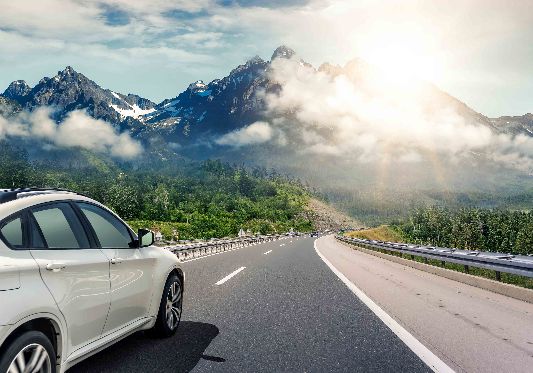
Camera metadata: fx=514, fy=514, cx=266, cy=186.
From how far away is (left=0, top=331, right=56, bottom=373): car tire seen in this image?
3290mm

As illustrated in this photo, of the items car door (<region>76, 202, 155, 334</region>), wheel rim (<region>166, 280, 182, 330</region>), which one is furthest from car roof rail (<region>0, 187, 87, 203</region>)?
wheel rim (<region>166, 280, 182, 330</region>)

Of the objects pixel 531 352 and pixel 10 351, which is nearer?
pixel 10 351

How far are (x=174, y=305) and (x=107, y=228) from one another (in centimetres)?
157

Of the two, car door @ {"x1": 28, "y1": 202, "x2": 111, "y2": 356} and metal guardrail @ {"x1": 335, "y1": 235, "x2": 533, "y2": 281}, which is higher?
car door @ {"x1": 28, "y1": 202, "x2": 111, "y2": 356}

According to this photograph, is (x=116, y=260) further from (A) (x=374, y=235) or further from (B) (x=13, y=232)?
(A) (x=374, y=235)

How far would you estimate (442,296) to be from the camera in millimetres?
10133

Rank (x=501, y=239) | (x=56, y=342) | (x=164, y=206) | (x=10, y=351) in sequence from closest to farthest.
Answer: (x=10, y=351)
(x=56, y=342)
(x=501, y=239)
(x=164, y=206)

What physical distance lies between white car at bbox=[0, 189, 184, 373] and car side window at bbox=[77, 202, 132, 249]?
0.01m

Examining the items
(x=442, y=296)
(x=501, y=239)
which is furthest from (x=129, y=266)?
(x=501, y=239)

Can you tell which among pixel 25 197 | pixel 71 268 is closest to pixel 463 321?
pixel 71 268

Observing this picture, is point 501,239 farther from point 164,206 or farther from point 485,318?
point 485,318

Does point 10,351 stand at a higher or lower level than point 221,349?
higher

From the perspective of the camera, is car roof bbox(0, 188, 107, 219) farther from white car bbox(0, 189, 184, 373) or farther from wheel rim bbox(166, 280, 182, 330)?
wheel rim bbox(166, 280, 182, 330)

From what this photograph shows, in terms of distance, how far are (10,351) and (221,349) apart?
2661 mm
